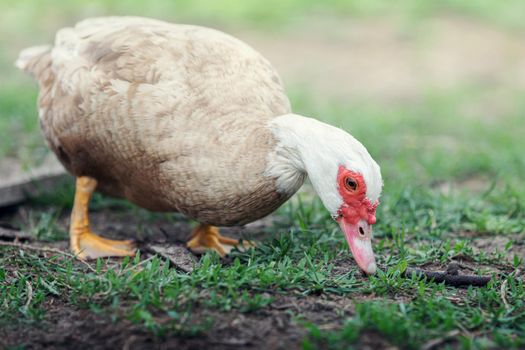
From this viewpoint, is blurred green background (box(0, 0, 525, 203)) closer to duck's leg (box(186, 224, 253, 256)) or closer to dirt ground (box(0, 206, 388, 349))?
duck's leg (box(186, 224, 253, 256))

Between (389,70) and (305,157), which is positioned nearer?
(305,157)

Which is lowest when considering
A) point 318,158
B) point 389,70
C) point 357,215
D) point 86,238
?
point 86,238

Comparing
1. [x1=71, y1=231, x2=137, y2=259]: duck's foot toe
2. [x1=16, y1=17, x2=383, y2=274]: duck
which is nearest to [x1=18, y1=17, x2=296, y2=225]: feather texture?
[x1=16, y1=17, x2=383, y2=274]: duck

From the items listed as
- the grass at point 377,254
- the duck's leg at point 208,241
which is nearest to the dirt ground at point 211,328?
the grass at point 377,254

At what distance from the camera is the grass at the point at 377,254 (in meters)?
3.41

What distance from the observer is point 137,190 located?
15.4ft

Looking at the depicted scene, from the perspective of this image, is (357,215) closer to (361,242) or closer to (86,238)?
(361,242)

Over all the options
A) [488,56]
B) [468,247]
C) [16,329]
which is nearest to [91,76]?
[16,329]

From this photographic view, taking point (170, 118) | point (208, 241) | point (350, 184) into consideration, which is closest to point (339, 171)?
point (350, 184)

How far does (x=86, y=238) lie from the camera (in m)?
5.04

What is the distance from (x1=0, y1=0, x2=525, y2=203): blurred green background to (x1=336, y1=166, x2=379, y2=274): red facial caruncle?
193cm

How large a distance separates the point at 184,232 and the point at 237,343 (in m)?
2.25

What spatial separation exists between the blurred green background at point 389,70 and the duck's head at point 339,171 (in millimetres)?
1945

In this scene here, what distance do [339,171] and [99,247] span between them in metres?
1.79
